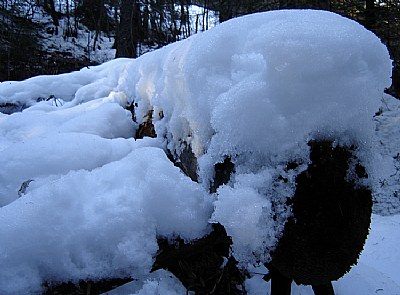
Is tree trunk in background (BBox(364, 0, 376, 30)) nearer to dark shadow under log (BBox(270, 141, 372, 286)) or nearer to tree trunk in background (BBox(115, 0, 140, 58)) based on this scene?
tree trunk in background (BBox(115, 0, 140, 58))

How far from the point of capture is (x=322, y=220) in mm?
857

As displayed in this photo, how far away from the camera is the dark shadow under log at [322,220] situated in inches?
33.1

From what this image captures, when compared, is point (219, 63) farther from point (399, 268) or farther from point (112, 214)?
point (399, 268)

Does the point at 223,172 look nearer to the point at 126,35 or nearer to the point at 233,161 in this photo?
the point at 233,161

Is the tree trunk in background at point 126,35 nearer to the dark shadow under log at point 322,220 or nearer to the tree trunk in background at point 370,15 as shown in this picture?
the tree trunk in background at point 370,15

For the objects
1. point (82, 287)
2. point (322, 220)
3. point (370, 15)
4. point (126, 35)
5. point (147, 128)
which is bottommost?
point (82, 287)

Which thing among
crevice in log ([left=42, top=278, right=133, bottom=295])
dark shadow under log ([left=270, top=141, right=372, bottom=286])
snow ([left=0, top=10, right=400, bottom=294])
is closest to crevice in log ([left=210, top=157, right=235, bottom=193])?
snow ([left=0, top=10, right=400, bottom=294])

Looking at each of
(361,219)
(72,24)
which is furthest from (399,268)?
(72,24)

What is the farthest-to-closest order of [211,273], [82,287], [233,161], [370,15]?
[370,15]
[211,273]
[233,161]
[82,287]

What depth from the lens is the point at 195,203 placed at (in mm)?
944

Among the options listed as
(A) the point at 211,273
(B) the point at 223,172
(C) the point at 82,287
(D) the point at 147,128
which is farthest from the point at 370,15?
(C) the point at 82,287

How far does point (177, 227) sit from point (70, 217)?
0.97ft

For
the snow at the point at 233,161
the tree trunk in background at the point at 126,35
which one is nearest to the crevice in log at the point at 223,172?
the snow at the point at 233,161

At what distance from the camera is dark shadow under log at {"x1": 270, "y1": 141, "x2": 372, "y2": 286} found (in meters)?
0.84
